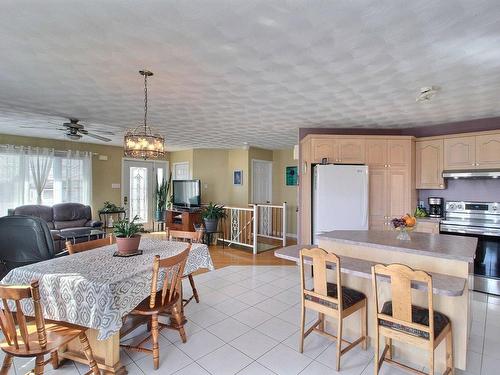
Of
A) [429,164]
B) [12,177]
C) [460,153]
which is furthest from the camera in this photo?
[12,177]

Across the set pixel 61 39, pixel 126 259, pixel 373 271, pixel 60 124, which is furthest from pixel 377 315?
pixel 60 124

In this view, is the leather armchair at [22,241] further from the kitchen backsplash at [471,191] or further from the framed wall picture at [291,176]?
the framed wall picture at [291,176]

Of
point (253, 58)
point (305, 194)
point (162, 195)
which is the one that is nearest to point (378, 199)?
point (305, 194)

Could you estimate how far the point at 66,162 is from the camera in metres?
6.65

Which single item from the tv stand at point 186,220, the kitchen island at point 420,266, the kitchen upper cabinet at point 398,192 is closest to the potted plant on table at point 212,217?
the tv stand at point 186,220

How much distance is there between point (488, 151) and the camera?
3936mm

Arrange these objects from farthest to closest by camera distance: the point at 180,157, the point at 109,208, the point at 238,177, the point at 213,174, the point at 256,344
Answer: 1. the point at 180,157
2. the point at 213,174
3. the point at 238,177
4. the point at 109,208
5. the point at 256,344

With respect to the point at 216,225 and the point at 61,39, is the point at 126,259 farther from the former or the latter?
the point at 216,225

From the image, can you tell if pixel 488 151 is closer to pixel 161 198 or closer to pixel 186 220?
pixel 186 220

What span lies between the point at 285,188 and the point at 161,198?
3.48 m

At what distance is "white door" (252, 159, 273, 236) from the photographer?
762 centimetres

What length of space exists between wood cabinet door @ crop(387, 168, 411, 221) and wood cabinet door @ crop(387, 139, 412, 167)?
9cm

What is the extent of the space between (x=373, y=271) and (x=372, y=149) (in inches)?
Answer: 117

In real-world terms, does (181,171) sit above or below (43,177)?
above
